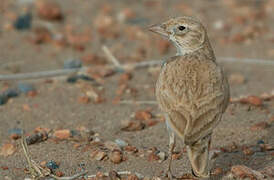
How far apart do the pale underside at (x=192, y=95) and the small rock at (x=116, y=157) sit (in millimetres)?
669

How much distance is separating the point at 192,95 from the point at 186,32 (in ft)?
2.77

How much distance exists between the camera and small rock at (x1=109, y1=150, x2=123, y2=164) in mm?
4363

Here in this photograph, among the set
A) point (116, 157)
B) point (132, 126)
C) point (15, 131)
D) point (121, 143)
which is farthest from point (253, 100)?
point (15, 131)

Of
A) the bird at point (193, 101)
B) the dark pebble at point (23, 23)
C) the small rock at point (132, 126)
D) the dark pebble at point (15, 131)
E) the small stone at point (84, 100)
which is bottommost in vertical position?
the small stone at point (84, 100)

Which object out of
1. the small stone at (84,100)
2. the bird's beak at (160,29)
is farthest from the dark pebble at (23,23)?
the bird's beak at (160,29)

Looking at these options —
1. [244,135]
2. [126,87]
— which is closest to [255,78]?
[126,87]

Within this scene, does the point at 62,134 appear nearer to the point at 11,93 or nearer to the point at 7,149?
the point at 7,149

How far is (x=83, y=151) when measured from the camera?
4.56 meters

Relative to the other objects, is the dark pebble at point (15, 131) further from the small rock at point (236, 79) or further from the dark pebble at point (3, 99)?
the small rock at point (236, 79)

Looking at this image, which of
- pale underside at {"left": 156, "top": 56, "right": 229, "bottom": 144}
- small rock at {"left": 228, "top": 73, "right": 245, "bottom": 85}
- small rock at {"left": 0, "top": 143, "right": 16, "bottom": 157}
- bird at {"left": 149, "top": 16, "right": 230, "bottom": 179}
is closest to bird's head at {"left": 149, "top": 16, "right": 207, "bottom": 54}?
bird at {"left": 149, "top": 16, "right": 230, "bottom": 179}

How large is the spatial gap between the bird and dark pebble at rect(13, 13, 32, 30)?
4.02 m

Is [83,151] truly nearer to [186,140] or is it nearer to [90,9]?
[186,140]

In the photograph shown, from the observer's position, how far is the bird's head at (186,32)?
4.45 metres

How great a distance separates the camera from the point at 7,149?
15.1 feet
